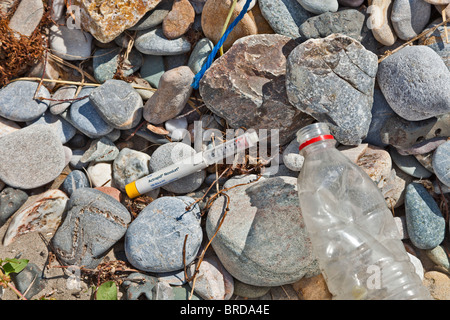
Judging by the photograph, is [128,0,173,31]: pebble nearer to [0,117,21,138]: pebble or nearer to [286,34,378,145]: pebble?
[286,34,378,145]: pebble

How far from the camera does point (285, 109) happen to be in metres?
2.44

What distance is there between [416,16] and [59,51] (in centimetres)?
228

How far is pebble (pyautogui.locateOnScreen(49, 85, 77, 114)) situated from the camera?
101 inches

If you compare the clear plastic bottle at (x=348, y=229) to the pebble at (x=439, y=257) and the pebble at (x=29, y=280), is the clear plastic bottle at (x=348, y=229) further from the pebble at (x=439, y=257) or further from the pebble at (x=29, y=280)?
the pebble at (x=29, y=280)

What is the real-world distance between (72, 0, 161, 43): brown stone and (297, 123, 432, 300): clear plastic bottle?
4.09 ft

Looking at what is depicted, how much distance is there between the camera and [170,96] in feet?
8.04

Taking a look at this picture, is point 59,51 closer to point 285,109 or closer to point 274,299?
point 285,109

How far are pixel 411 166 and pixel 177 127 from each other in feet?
5.03

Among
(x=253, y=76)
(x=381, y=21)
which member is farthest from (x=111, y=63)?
(x=381, y=21)

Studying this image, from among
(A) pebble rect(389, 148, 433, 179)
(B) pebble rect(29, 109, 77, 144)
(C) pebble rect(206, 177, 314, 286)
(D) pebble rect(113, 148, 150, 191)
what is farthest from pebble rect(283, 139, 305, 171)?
(B) pebble rect(29, 109, 77, 144)

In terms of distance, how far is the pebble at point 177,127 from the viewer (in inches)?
102

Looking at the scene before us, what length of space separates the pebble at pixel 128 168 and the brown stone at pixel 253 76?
2.01ft

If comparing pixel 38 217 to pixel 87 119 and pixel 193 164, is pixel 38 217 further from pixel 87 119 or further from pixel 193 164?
pixel 193 164
